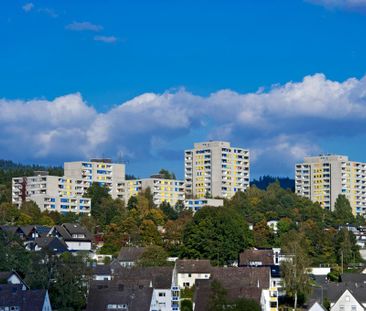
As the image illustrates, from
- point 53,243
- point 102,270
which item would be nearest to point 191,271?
point 102,270

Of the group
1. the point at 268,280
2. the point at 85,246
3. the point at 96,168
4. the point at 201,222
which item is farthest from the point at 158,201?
the point at 268,280

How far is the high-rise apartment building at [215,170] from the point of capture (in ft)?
545

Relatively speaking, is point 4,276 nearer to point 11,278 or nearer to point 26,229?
point 11,278

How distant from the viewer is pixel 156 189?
511 ft

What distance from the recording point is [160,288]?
267ft

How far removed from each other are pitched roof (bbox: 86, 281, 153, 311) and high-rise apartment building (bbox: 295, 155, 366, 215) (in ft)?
316

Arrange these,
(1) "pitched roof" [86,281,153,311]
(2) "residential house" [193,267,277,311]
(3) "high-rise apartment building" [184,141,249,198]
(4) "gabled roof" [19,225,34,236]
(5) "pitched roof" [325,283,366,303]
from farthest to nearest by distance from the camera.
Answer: (3) "high-rise apartment building" [184,141,249,198] < (4) "gabled roof" [19,225,34,236] < (5) "pitched roof" [325,283,366,303] < (2) "residential house" [193,267,277,311] < (1) "pitched roof" [86,281,153,311]

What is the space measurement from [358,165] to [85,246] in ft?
258

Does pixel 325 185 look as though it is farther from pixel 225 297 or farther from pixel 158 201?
pixel 225 297

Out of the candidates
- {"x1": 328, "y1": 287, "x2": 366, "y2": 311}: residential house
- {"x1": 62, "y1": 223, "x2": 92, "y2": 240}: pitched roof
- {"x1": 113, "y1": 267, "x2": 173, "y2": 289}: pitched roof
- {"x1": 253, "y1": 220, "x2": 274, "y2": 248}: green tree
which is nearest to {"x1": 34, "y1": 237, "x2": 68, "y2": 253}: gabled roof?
{"x1": 62, "y1": 223, "x2": 92, "y2": 240}: pitched roof

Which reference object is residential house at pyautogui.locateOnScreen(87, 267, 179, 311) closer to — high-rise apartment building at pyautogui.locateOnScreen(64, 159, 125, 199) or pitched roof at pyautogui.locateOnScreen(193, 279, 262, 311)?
pitched roof at pyautogui.locateOnScreen(193, 279, 262, 311)

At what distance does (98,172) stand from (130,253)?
2402 inches

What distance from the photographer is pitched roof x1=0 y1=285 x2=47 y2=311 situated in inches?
2795

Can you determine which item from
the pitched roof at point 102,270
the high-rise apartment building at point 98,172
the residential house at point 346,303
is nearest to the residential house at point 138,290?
the pitched roof at point 102,270
